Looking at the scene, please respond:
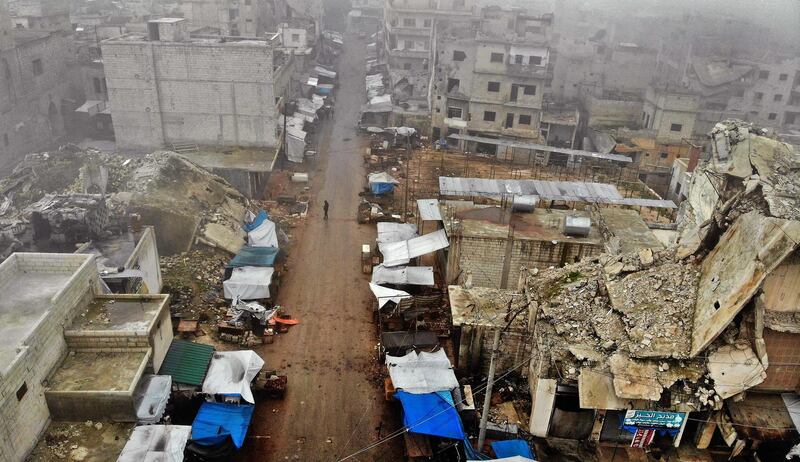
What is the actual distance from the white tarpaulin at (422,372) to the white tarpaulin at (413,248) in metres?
6.12

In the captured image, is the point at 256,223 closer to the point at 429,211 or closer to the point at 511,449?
the point at 429,211

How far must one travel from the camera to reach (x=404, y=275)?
24.6 metres

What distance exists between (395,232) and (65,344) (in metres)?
15.9

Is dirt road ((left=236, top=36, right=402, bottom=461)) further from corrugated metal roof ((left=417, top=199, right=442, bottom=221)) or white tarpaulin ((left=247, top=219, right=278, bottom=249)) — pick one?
corrugated metal roof ((left=417, top=199, right=442, bottom=221))

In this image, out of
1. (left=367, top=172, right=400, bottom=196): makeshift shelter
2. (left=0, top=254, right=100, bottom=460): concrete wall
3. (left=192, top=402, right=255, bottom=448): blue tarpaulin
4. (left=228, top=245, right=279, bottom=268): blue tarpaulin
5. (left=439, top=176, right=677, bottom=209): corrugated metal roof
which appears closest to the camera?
(left=0, top=254, right=100, bottom=460): concrete wall

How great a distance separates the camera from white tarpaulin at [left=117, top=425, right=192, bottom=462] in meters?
13.9

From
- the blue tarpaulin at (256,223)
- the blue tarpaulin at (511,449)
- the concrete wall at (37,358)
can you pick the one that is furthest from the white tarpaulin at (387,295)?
the concrete wall at (37,358)

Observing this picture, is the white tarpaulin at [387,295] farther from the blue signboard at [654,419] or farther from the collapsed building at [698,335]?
the blue signboard at [654,419]

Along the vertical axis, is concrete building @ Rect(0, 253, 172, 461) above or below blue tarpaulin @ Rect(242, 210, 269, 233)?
above

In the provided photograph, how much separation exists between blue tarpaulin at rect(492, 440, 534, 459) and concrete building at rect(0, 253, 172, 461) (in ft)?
33.1

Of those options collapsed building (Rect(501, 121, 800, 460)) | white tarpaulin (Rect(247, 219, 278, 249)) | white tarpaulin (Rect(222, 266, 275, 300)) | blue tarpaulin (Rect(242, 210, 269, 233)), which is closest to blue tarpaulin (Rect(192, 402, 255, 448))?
white tarpaulin (Rect(222, 266, 275, 300))

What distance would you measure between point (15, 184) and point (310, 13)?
5045 cm

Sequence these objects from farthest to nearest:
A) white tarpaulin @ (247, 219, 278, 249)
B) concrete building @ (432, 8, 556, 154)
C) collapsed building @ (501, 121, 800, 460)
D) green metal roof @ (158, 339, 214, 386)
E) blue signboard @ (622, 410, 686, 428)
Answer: concrete building @ (432, 8, 556, 154)
white tarpaulin @ (247, 219, 278, 249)
green metal roof @ (158, 339, 214, 386)
blue signboard @ (622, 410, 686, 428)
collapsed building @ (501, 121, 800, 460)

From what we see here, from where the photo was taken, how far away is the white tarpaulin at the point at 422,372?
1780cm
